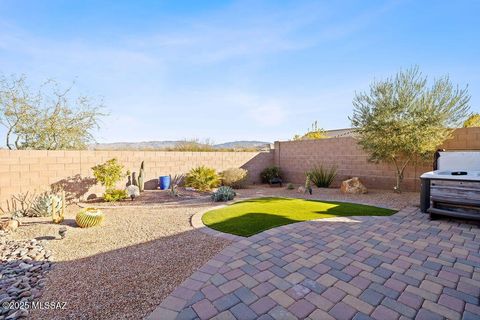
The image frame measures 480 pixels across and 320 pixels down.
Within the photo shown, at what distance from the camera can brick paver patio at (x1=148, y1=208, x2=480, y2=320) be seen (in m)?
2.01

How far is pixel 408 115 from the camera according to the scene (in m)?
7.05

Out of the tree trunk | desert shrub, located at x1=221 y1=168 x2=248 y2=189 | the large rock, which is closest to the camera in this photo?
the tree trunk

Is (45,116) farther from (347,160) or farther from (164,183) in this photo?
(347,160)

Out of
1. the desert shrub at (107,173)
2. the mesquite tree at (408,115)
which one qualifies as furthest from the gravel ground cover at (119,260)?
the mesquite tree at (408,115)

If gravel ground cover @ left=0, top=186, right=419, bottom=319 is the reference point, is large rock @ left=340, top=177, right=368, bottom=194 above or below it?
above

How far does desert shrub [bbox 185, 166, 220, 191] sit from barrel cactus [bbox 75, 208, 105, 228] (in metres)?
4.29

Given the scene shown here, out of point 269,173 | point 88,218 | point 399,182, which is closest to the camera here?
point 88,218

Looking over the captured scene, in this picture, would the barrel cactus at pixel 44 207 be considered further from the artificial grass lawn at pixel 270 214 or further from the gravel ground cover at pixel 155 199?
the artificial grass lawn at pixel 270 214

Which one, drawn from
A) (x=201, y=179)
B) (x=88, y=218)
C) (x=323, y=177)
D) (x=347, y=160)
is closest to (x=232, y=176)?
(x=201, y=179)

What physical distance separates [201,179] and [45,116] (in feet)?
23.1

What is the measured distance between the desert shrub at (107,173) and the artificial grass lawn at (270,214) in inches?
149

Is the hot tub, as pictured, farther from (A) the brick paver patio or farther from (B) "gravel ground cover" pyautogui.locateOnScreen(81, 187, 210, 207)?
(B) "gravel ground cover" pyautogui.locateOnScreen(81, 187, 210, 207)

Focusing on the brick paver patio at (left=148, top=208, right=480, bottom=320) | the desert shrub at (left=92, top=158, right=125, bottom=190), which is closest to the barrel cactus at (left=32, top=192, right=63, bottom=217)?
the desert shrub at (left=92, top=158, right=125, bottom=190)

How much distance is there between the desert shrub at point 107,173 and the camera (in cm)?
702
